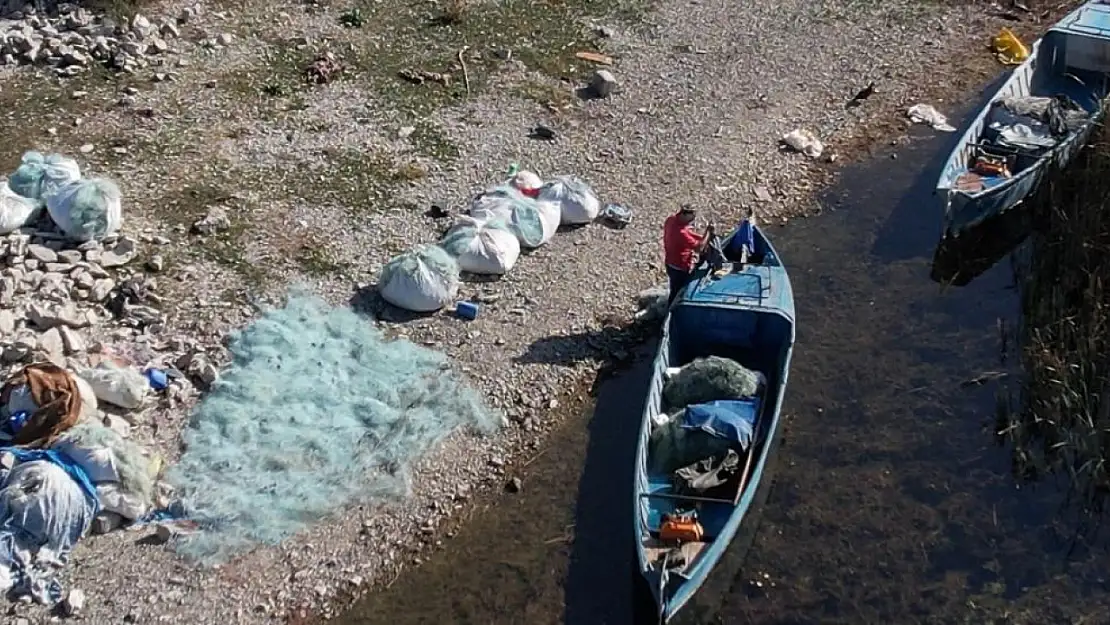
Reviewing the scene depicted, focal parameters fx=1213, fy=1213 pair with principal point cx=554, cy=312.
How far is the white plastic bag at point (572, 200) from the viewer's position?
53.1 feet

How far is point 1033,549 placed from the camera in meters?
12.2

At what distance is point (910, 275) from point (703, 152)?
12.2 feet

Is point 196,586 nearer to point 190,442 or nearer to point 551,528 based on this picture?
point 190,442

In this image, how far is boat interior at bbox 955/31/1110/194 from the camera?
1695 cm

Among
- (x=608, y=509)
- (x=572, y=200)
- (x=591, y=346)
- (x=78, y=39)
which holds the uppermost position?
(x=78, y=39)

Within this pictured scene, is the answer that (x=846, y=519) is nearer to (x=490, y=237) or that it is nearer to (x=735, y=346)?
(x=735, y=346)

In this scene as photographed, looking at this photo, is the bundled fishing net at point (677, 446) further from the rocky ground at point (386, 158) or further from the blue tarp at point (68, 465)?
the blue tarp at point (68, 465)

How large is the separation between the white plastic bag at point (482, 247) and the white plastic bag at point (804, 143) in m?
5.37

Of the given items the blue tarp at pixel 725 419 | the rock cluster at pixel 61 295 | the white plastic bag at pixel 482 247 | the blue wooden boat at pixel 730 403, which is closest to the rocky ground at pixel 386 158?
the rock cluster at pixel 61 295

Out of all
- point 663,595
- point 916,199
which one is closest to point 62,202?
point 663,595

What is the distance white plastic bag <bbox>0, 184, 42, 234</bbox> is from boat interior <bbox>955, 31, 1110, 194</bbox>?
12053 mm

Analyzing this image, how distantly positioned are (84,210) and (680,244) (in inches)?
286

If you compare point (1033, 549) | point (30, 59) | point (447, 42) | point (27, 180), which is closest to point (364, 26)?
point (447, 42)

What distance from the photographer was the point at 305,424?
13.1 metres
